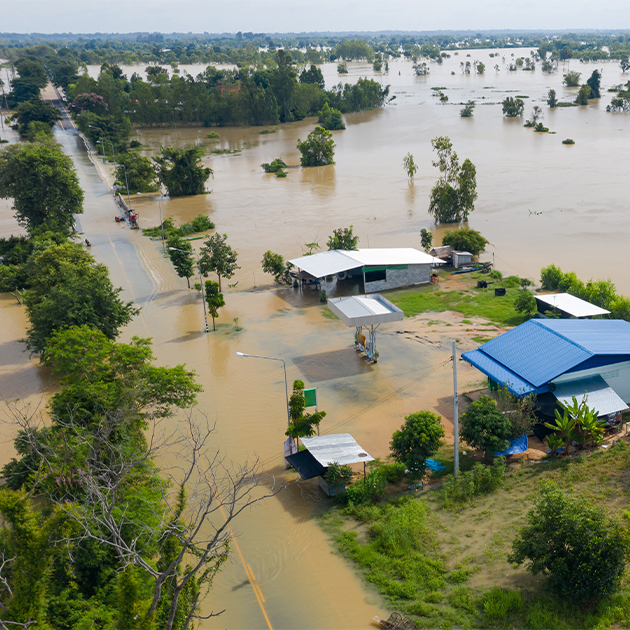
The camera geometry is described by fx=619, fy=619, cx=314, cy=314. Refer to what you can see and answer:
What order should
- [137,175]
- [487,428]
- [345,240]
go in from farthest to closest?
[137,175]
[345,240]
[487,428]

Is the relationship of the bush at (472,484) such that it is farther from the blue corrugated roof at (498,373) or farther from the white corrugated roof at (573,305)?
the white corrugated roof at (573,305)

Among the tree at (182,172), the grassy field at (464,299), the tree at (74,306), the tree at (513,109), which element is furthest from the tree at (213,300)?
the tree at (513,109)

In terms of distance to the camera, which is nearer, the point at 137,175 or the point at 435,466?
the point at 435,466

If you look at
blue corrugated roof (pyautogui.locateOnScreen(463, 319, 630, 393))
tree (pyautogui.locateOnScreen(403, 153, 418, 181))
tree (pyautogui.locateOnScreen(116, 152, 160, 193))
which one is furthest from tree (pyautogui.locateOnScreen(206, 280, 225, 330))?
tree (pyautogui.locateOnScreen(403, 153, 418, 181))

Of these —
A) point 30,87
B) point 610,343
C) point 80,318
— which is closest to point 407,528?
point 610,343

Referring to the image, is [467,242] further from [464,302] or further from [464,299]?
[464,302]

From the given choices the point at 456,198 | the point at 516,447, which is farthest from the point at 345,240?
the point at 516,447
